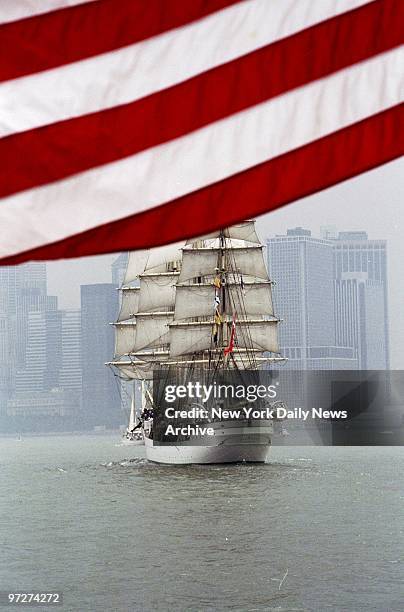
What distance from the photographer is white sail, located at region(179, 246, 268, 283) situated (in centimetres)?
5010

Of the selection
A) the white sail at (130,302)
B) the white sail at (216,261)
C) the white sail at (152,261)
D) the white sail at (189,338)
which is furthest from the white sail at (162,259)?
the white sail at (189,338)

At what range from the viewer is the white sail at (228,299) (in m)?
49.1

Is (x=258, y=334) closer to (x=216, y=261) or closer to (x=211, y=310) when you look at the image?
(x=211, y=310)

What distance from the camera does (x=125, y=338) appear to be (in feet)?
183

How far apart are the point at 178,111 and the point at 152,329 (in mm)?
50740

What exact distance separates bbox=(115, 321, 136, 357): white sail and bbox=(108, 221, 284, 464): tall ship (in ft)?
4.01

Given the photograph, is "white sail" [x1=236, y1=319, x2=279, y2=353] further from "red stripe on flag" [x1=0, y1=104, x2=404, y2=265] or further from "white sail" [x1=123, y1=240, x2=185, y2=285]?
"red stripe on flag" [x1=0, y1=104, x2=404, y2=265]

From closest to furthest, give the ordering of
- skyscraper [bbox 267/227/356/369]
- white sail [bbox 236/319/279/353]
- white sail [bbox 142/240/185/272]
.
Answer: white sail [bbox 236/319/279/353] → white sail [bbox 142/240/185/272] → skyscraper [bbox 267/227/356/369]

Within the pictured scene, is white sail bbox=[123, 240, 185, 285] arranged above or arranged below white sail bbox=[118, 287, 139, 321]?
above

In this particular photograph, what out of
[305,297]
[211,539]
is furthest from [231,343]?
[305,297]

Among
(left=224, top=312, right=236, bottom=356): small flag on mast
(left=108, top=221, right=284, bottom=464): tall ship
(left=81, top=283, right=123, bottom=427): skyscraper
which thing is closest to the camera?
(left=224, top=312, right=236, bottom=356): small flag on mast

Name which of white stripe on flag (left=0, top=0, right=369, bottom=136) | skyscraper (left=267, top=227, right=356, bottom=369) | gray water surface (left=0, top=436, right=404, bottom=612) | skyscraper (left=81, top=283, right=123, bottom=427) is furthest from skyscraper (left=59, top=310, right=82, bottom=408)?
white stripe on flag (left=0, top=0, right=369, bottom=136)

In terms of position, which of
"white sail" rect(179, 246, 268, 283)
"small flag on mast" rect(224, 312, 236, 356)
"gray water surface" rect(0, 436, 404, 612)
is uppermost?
"white sail" rect(179, 246, 268, 283)

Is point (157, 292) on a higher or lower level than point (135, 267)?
lower
